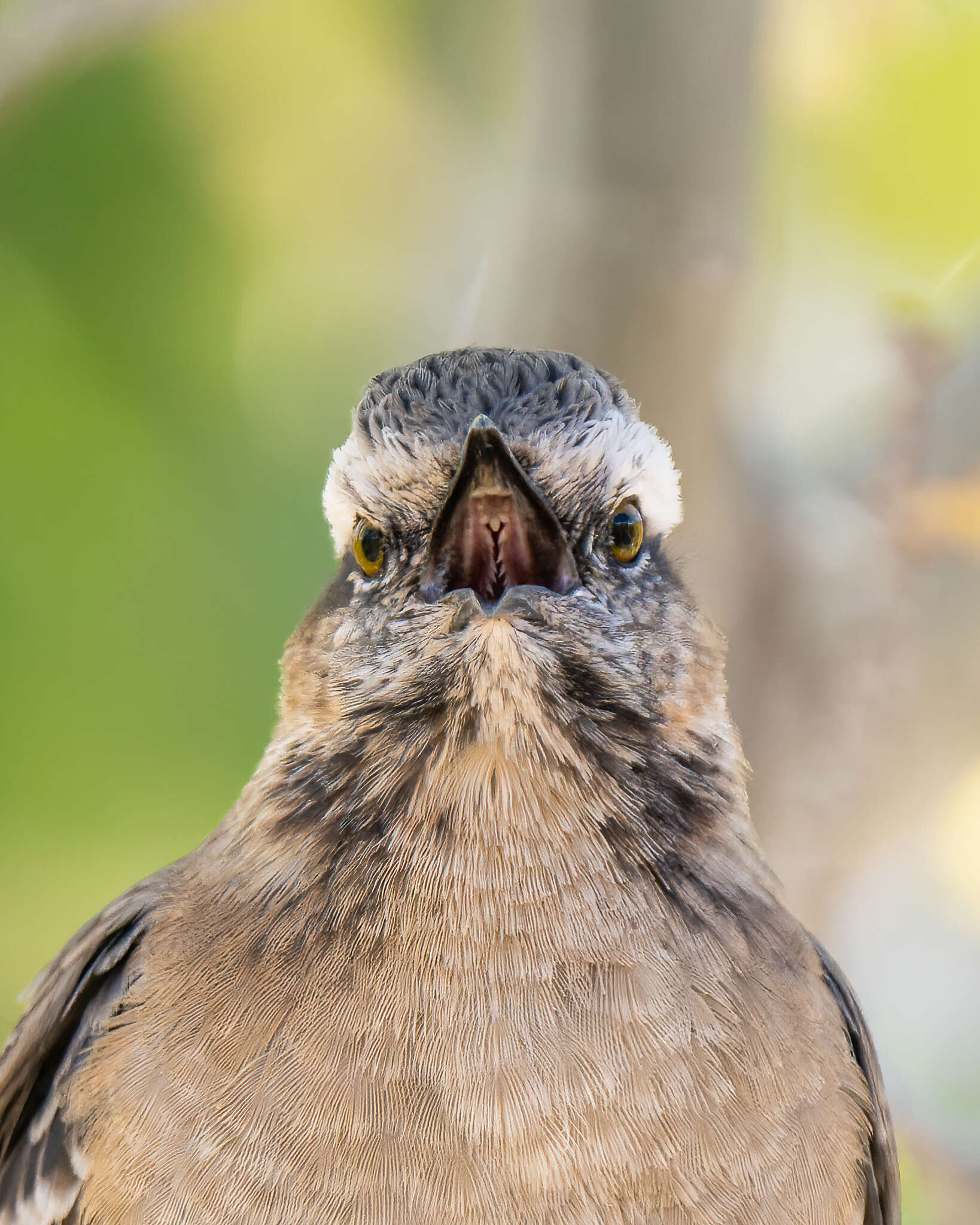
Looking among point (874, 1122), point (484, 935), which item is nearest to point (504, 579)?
point (484, 935)

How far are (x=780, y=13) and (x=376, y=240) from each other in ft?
3.63

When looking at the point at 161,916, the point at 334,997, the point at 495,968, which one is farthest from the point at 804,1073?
the point at 161,916

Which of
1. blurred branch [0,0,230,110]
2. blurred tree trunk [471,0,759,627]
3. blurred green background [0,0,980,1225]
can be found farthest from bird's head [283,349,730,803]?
blurred branch [0,0,230,110]

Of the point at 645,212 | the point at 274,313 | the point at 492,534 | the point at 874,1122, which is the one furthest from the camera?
the point at 274,313

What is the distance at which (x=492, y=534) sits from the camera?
1.19m

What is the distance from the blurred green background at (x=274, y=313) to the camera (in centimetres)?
261

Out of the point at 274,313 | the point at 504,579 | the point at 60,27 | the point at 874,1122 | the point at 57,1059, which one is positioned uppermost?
the point at 60,27

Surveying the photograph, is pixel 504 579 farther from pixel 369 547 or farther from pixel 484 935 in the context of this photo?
pixel 484 935

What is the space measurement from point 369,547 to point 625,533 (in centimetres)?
31

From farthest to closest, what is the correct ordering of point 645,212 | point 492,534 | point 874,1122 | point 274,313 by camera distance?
point 274,313 < point 645,212 < point 874,1122 < point 492,534

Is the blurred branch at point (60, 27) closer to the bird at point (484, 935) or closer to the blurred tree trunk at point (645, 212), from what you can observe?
the blurred tree trunk at point (645, 212)

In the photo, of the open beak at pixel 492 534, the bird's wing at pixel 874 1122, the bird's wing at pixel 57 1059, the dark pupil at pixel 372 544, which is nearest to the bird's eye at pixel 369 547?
the dark pupil at pixel 372 544

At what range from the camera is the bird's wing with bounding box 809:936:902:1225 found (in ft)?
4.84

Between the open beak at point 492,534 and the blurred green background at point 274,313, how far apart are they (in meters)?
1.41
